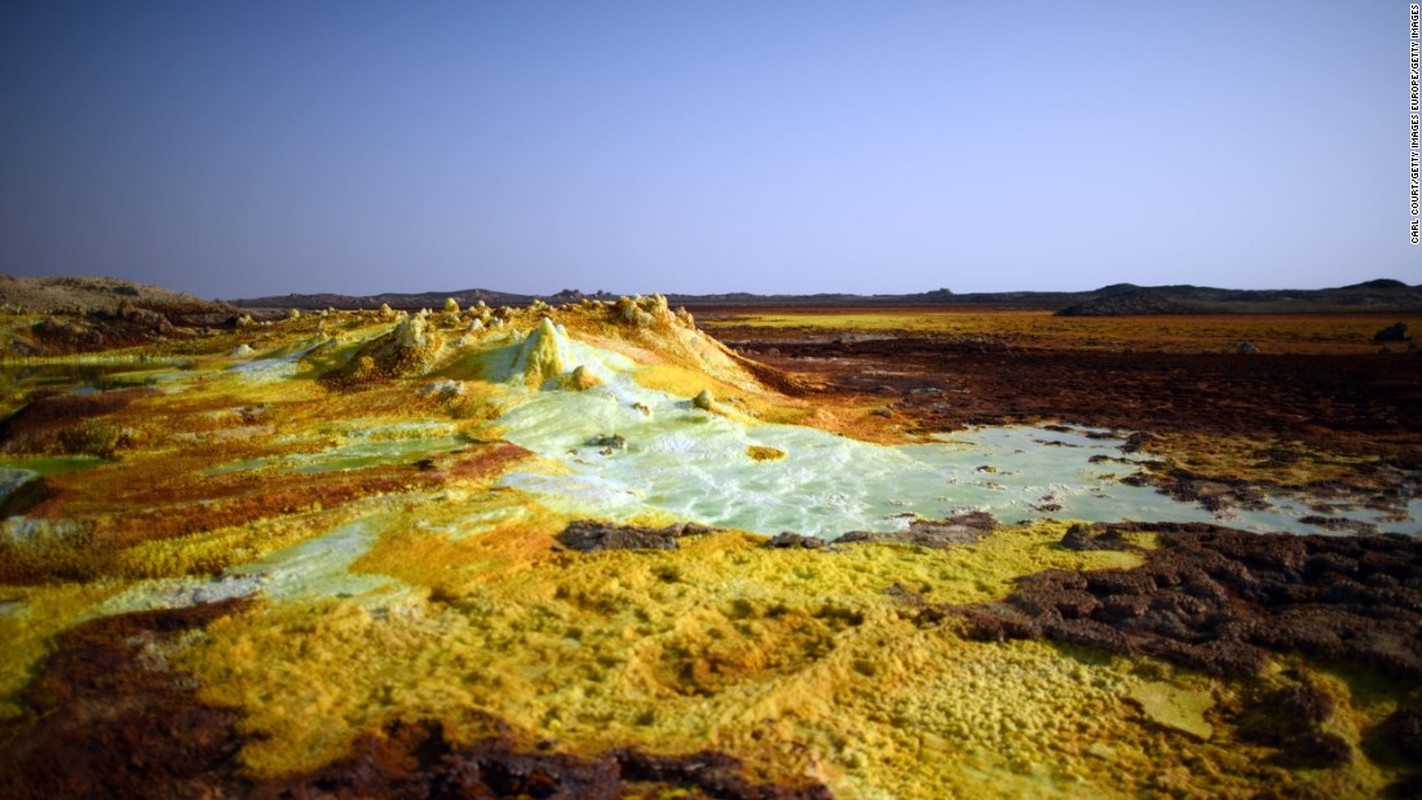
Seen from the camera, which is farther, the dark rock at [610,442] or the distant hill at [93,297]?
the distant hill at [93,297]

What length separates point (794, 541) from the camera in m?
6.65

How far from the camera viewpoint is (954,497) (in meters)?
8.79

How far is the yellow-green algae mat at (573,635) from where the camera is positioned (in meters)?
3.78

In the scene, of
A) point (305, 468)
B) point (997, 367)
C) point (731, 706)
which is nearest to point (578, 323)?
point (305, 468)

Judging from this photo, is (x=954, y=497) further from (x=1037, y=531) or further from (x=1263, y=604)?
(x=1263, y=604)

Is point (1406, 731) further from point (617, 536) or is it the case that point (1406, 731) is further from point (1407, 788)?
point (617, 536)

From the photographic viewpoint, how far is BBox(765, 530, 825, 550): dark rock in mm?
6602

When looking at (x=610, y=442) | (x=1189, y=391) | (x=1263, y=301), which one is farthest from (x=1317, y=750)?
(x=1263, y=301)

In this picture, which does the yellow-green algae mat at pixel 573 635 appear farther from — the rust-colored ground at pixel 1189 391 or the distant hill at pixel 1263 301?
the distant hill at pixel 1263 301

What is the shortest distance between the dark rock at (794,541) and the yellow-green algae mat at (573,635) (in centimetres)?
13

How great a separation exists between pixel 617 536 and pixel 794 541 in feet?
4.88

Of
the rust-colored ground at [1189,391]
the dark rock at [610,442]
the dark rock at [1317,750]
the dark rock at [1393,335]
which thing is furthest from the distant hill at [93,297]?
the dark rock at [1393,335]

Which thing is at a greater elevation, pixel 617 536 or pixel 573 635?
pixel 617 536

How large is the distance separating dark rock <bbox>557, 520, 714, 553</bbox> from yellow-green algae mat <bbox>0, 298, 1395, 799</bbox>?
16cm
